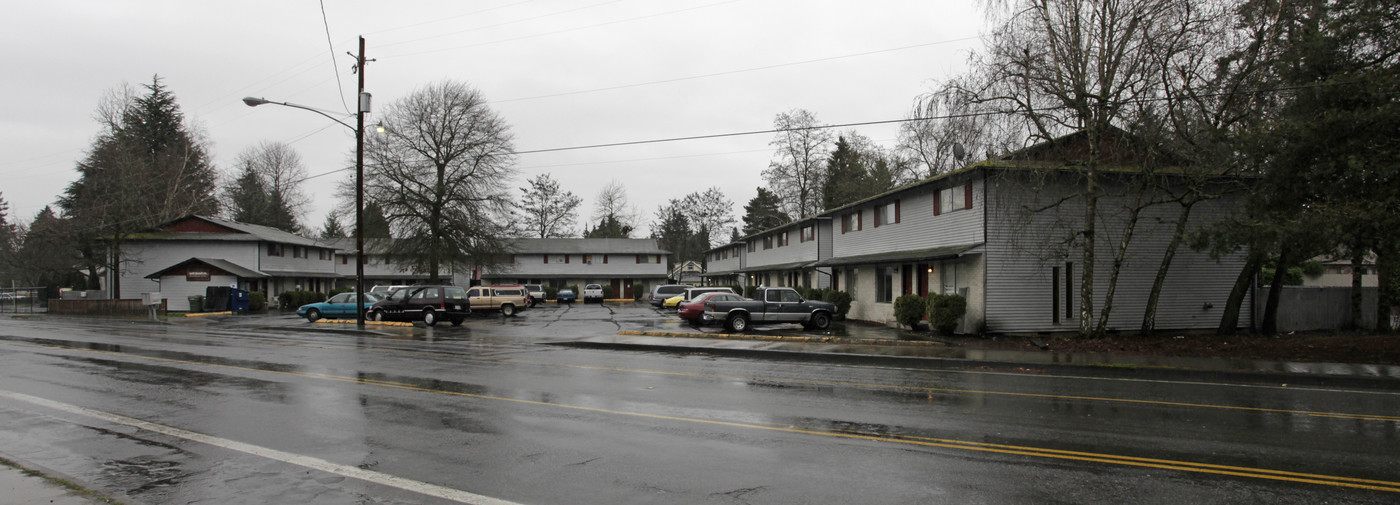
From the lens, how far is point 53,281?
2530 inches

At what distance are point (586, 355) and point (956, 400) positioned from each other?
9407mm

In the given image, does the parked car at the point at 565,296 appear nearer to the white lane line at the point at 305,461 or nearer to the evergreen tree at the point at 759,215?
the evergreen tree at the point at 759,215

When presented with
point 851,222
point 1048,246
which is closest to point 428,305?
point 851,222

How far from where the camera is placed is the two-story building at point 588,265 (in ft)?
225

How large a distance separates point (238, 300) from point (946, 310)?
39.8 m

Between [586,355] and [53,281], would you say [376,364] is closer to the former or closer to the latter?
[586,355]

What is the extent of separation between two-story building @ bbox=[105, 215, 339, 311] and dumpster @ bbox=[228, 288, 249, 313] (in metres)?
2.07

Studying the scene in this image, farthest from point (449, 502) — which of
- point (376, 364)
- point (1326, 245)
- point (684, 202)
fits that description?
point (684, 202)

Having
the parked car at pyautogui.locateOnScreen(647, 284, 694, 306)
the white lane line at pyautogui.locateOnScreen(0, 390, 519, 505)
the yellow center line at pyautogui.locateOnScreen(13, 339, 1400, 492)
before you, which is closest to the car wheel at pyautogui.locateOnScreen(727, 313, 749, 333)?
the yellow center line at pyautogui.locateOnScreen(13, 339, 1400, 492)

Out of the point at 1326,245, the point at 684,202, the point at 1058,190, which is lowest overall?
the point at 1326,245

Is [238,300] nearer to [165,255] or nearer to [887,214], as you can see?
[165,255]

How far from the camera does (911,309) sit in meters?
24.1

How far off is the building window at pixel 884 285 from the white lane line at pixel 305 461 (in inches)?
933

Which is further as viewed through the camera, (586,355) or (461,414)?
(586,355)
